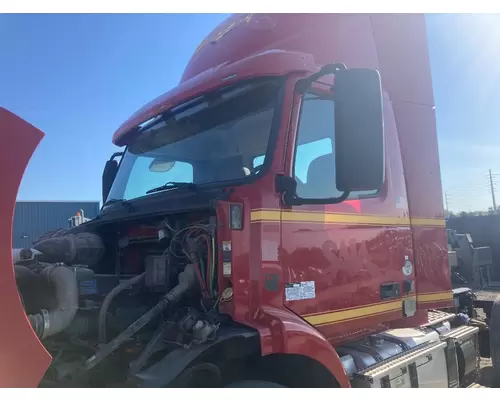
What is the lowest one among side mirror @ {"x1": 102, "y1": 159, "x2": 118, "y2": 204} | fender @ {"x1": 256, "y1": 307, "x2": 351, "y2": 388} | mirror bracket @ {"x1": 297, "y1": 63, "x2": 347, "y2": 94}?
fender @ {"x1": 256, "y1": 307, "x2": 351, "y2": 388}

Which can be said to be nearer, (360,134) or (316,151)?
(360,134)

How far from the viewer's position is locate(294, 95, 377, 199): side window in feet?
9.70

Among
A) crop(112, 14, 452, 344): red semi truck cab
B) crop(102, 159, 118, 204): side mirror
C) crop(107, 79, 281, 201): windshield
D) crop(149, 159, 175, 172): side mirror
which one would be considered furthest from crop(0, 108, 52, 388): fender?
crop(102, 159, 118, 204): side mirror

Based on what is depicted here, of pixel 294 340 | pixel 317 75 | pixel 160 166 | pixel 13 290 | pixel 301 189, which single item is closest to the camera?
pixel 13 290

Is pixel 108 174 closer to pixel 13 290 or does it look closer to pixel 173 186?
pixel 173 186

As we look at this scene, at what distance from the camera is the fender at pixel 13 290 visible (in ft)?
6.27

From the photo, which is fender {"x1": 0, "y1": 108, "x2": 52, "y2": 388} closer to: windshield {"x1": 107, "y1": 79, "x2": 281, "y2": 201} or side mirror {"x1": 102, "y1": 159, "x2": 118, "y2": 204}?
windshield {"x1": 107, "y1": 79, "x2": 281, "y2": 201}

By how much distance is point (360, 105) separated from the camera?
2.61 m

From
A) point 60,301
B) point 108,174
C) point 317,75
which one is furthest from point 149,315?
point 108,174

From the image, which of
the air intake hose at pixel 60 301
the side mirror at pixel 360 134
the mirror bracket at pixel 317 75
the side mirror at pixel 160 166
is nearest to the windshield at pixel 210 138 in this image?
the side mirror at pixel 160 166

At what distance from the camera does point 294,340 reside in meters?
2.56

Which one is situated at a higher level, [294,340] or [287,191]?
[287,191]

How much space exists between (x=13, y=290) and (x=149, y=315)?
88 centimetres

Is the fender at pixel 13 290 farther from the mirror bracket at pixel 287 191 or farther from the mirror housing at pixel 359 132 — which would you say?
the mirror housing at pixel 359 132
